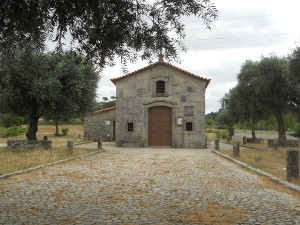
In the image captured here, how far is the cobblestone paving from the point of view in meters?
3.96

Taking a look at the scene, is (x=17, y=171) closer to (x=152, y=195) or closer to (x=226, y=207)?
(x=152, y=195)

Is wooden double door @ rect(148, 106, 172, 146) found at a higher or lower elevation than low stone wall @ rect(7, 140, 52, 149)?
higher

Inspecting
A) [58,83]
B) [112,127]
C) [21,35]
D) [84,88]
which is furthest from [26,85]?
[112,127]

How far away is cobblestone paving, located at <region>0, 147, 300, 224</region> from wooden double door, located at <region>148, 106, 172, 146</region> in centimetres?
1191

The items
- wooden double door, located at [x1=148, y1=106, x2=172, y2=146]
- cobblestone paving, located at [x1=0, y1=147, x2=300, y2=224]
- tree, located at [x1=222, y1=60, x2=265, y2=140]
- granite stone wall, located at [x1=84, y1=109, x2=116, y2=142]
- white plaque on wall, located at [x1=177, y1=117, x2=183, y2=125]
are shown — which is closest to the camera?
cobblestone paving, located at [x1=0, y1=147, x2=300, y2=224]

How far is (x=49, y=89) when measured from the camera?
13.4 metres

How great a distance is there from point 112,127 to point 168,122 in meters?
8.84

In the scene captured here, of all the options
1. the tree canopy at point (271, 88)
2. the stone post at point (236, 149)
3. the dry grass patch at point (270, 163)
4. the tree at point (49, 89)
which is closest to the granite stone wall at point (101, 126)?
the tree at point (49, 89)

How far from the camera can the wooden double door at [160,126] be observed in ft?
65.1

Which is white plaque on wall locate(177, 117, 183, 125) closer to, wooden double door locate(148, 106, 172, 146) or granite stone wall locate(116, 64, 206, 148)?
granite stone wall locate(116, 64, 206, 148)

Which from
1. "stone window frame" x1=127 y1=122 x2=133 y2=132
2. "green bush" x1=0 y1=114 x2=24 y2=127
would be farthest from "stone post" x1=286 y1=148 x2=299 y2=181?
"green bush" x1=0 y1=114 x2=24 y2=127

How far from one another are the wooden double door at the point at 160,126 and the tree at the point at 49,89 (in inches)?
214

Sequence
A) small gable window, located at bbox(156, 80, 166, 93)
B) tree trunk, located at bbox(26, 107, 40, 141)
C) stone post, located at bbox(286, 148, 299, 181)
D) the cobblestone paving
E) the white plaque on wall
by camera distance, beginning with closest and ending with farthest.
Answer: the cobblestone paving
stone post, located at bbox(286, 148, 299, 181)
tree trunk, located at bbox(26, 107, 40, 141)
the white plaque on wall
small gable window, located at bbox(156, 80, 166, 93)

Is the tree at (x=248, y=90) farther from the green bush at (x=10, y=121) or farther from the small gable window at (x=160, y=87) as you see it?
the green bush at (x=10, y=121)
